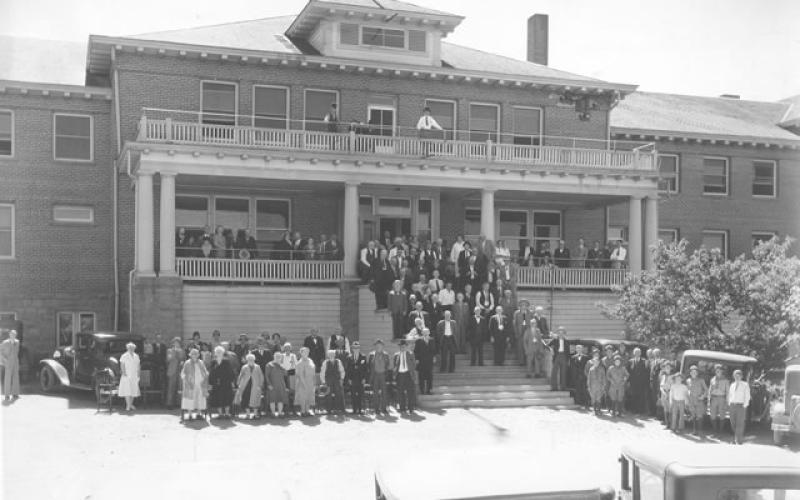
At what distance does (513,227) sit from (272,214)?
9.05 m

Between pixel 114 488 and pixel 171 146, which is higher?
pixel 171 146

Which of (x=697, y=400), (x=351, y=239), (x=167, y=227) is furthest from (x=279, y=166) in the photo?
(x=697, y=400)

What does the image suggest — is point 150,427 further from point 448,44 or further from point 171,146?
point 448,44

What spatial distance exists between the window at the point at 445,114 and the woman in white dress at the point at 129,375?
1598 centimetres

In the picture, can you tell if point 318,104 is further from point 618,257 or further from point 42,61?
point 618,257

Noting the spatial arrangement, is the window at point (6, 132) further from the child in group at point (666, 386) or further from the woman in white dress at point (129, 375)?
the child in group at point (666, 386)

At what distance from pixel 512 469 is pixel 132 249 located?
22.7 m

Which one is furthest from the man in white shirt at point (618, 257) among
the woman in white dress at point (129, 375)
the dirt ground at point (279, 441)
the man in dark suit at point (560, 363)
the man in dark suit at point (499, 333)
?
the woman in white dress at point (129, 375)

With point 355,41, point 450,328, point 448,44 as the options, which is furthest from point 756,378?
point 448,44

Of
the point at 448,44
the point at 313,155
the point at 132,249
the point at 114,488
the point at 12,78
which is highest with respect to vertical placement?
the point at 448,44

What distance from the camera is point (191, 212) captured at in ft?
96.8

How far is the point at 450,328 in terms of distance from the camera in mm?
21469

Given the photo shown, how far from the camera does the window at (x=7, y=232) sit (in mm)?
28781

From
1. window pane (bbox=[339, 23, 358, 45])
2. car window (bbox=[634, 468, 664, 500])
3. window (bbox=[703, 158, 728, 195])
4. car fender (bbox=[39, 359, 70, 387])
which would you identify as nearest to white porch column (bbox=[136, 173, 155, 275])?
car fender (bbox=[39, 359, 70, 387])
